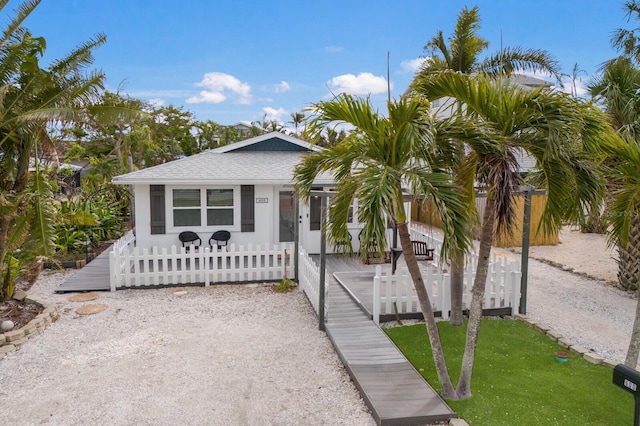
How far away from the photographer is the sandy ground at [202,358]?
16.2ft

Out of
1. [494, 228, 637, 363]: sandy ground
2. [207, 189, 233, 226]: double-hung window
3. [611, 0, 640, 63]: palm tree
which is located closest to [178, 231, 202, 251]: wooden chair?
[207, 189, 233, 226]: double-hung window

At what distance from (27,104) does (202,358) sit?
5575mm

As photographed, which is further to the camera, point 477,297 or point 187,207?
point 187,207

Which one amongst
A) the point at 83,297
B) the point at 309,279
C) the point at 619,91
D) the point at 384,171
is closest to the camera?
the point at 384,171

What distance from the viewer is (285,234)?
43.0 ft

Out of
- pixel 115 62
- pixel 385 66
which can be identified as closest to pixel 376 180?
pixel 385 66

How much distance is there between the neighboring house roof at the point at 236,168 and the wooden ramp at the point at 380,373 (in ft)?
14.6

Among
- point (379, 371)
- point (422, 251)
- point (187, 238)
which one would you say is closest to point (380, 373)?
point (379, 371)

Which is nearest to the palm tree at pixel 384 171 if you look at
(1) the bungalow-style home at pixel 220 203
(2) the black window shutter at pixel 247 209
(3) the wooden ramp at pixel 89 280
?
(1) the bungalow-style home at pixel 220 203

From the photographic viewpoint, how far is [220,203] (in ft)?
40.6

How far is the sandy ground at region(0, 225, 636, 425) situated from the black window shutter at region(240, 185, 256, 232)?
2.74 meters

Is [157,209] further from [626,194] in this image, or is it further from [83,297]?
[626,194]

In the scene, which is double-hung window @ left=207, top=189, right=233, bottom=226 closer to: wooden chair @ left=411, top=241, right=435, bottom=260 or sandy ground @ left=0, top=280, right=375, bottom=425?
sandy ground @ left=0, top=280, right=375, bottom=425

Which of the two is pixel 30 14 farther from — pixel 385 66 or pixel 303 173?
pixel 385 66
